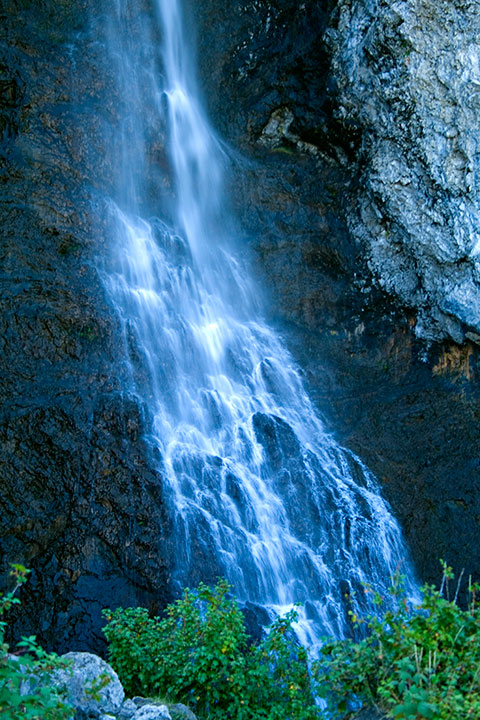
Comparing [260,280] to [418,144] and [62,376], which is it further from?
[62,376]

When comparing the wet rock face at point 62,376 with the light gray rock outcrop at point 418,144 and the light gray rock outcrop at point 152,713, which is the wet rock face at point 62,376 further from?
the light gray rock outcrop at point 418,144

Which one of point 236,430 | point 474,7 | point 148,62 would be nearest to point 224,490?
point 236,430

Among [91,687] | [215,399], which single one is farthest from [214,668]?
[215,399]

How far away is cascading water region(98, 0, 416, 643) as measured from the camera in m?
9.32

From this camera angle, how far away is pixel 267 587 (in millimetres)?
8977

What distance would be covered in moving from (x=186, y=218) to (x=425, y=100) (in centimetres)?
554

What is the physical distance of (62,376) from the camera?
995 cm

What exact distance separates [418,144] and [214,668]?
1071cm

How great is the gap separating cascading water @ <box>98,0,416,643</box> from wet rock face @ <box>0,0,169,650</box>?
483 mm

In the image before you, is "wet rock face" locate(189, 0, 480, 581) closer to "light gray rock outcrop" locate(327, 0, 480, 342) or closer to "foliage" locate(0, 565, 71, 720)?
"light gray rock outcrop" locate(327, 0, 480, 342)

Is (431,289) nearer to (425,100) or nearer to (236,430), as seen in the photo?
(425,100)

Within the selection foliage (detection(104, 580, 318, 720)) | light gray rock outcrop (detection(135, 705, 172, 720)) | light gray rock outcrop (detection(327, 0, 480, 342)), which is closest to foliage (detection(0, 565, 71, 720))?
light gray rock outcrop (detection(135, 705, 172, 720))

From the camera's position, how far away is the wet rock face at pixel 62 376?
27.6 feet

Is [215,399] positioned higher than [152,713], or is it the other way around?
[215,399]
